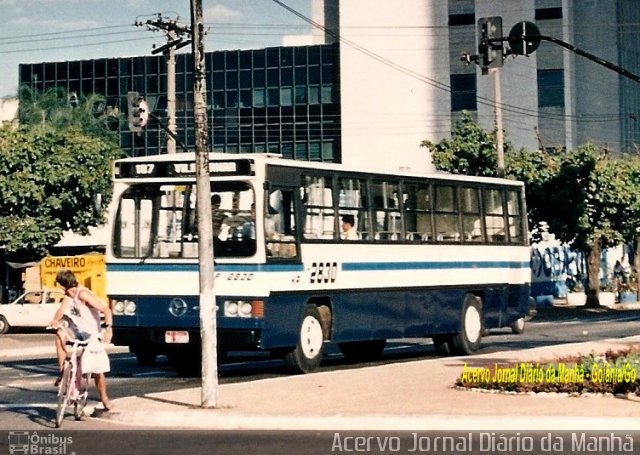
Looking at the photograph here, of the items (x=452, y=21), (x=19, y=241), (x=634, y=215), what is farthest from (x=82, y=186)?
(x=452, y=21)

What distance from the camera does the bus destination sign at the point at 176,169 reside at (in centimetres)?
2264

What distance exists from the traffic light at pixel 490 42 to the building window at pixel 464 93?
6710 cm

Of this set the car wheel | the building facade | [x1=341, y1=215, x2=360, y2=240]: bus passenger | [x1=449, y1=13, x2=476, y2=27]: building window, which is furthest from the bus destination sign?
[x1=449, y1=13, x2=476, y2=27]: building window

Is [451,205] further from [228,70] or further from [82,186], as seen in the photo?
[228,70]

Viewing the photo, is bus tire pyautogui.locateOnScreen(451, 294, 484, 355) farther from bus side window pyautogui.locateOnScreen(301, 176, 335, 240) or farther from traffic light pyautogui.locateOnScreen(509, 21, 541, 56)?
bus side window pyautogui.locateOnScreen(301, 176, 335, 240)

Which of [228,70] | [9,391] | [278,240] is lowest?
[9,391]

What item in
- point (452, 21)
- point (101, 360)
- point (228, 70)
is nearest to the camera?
point (101, 360)

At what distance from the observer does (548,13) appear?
94250 mm

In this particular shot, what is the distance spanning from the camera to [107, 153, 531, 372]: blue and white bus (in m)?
22.5

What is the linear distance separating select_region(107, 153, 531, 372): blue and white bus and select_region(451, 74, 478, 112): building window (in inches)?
2733

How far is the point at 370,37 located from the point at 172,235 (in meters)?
78.7

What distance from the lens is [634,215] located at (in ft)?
187

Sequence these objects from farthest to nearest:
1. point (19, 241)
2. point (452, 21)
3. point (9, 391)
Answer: point (452, 21), point (19, 241), point (9, 391)

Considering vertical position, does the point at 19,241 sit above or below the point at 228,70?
below
